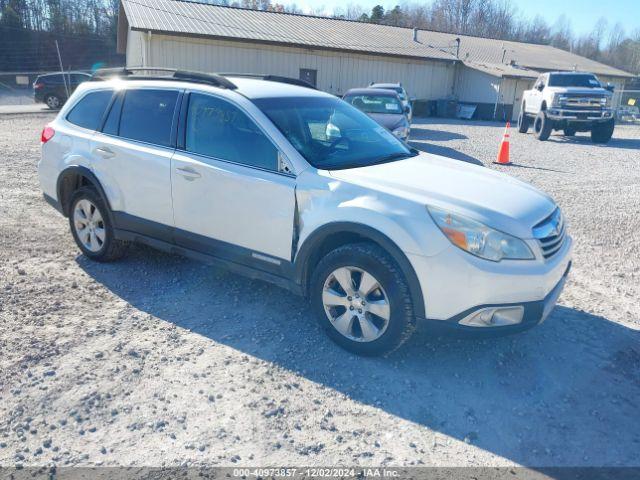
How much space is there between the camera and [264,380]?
11.7 feet

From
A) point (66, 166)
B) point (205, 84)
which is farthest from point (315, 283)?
point (66, 166)

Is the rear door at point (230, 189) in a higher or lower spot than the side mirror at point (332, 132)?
lower

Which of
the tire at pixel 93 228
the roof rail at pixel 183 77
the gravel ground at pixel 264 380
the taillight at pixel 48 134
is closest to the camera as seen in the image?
the gravel ground at pixel 264 380

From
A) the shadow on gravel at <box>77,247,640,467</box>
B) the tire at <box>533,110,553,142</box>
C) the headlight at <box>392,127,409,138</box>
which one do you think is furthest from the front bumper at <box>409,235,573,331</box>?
the tire at <box>533,110,553,142</box>

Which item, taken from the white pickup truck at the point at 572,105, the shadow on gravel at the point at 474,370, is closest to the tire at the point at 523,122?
the white pickup truck at the point at 572,105

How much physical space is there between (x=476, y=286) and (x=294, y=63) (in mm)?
25690

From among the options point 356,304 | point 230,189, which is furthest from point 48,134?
point 356,304

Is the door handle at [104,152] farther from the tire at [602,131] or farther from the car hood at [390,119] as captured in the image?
the tire at [602,131]

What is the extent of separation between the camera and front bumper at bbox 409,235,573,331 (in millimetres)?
3346

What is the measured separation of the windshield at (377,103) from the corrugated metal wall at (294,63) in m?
12.6

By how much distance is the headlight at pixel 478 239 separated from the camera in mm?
3385

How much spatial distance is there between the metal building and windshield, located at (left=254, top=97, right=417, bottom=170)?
65.8 ft

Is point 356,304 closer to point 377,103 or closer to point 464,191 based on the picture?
point 464,191

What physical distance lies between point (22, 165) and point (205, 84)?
7299 mm
